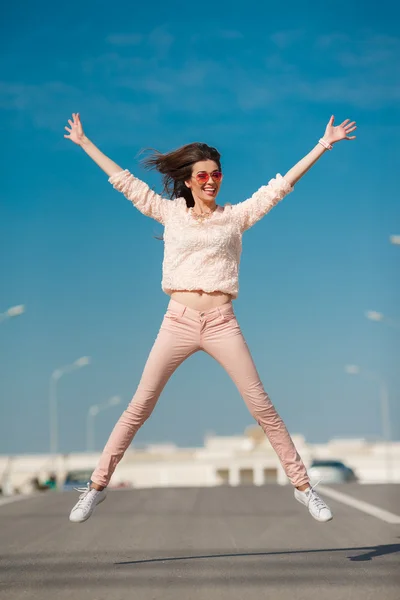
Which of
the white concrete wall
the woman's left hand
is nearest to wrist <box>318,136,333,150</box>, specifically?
the woman's left hand

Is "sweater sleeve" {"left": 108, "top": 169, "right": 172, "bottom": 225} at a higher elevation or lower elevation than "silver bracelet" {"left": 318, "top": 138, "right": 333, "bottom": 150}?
lower

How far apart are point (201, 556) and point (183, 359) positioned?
4.46 ft

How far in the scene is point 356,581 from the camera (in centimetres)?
630

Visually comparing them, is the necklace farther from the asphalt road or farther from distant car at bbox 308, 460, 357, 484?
distant car at bbox 308, 460, 357, 484

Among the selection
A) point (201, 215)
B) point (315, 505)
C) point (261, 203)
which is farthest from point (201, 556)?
point (261, 203)

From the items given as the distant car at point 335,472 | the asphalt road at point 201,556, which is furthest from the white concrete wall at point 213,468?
the asphalt road at point 201,556

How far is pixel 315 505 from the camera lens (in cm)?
751

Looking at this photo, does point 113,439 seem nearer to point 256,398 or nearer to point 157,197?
point 256,398

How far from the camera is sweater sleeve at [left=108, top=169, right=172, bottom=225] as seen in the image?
793 centimetres

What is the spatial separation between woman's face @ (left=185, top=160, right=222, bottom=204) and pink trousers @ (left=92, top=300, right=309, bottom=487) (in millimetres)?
801

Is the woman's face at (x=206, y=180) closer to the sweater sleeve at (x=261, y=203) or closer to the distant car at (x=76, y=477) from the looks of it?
the sweater sleeve at (x=261, y=203)

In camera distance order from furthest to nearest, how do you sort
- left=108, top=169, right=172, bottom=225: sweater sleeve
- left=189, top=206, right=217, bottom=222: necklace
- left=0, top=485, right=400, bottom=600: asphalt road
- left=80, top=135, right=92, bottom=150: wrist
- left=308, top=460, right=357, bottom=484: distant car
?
left=308, top=460, right=357, bottom=484: distant car, left=80, top=135, right=92, bottom=150: wrist, left=108, top=169, right=172, bottom=225: sweater sleeve, left=189, top=206, right=217, bottom=222: necklace, left=0, top=485, right=400, bottom=600: asphalt road

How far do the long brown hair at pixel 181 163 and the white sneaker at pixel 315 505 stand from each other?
210cm

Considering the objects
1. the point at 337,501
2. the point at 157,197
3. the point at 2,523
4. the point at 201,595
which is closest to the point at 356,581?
the point at 201,595
